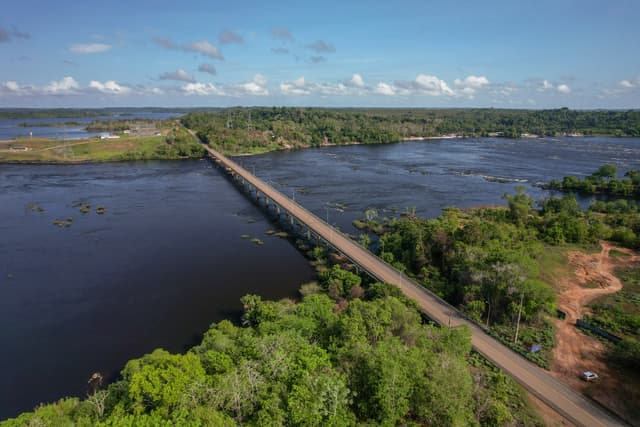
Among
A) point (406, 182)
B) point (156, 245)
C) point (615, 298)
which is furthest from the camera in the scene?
point (406, 182)

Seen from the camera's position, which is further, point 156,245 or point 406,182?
point 406,182

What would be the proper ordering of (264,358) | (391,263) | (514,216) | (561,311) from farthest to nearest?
1. (514,216)
2. (391,263)
3. (561,311)
4. (264,358)

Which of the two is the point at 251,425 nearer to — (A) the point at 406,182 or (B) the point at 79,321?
(B) the point at 79,321

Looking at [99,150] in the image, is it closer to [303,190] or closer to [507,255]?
[303,190]

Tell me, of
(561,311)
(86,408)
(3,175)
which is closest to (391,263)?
(561,311)

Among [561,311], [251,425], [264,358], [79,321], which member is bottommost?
[79,321]

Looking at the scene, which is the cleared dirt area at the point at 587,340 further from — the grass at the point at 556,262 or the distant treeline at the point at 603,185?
the distant treeline at the point at 603,185

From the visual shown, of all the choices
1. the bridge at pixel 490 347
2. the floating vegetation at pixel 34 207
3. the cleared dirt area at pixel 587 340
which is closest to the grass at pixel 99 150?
the floating vegetation at pixel 34 207

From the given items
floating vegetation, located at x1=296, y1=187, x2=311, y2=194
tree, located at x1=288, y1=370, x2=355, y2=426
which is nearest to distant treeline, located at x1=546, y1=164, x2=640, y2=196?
floating vegetation, located at x1=296, y1=187, x2=311, y2=194

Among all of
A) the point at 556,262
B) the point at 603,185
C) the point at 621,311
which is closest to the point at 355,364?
the point at 621,311
